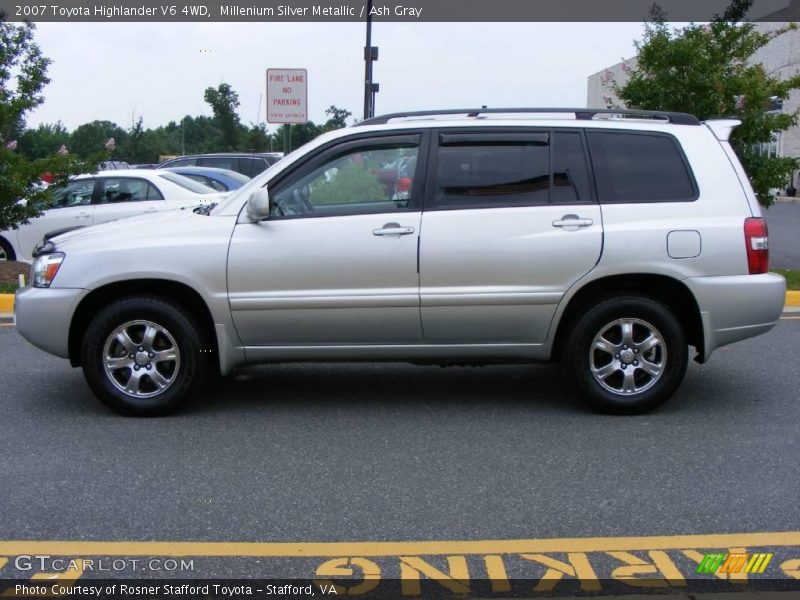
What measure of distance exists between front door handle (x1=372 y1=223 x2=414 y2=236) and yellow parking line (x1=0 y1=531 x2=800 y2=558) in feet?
7.51

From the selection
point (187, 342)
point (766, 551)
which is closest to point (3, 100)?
point (187, 342)

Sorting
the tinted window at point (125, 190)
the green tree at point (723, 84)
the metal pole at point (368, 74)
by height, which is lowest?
the tinted window at point (125, 190)

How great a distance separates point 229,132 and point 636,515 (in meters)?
38.0

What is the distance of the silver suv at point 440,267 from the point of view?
586 centimetres

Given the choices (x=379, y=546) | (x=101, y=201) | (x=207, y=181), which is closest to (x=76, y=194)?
(x=101, y=201)

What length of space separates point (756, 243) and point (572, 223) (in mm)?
1138

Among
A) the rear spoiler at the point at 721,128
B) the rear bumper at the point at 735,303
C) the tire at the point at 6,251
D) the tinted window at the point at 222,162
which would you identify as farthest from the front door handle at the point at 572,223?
the tinted window at the point at 222,162

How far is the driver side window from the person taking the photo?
19.6 ft

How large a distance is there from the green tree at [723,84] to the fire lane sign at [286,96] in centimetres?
577

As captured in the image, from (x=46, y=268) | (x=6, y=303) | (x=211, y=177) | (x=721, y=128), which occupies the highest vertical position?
(x=721, y=128)

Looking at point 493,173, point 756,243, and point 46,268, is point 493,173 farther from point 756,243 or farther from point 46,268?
point 46,268

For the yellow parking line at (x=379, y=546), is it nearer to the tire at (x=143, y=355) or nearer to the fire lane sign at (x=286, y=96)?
the tire at (x=143, y=355)

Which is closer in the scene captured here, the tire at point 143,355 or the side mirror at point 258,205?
the side mirror at point 258,205

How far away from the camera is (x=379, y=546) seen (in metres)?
4.03
